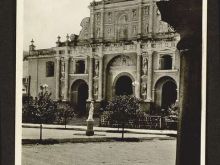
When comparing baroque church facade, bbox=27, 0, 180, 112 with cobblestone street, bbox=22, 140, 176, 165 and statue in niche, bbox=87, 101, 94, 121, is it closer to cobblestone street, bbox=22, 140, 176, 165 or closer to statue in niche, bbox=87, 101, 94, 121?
statue in niche, bbox=87, 101, 94, 121

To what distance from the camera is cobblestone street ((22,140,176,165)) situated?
72.8 inches

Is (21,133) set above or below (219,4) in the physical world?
below

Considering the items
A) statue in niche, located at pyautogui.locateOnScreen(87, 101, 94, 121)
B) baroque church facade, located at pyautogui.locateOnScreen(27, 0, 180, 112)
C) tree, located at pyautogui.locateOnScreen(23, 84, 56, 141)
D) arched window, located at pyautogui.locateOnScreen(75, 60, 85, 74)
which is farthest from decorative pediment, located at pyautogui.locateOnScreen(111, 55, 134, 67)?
tree, located at pyautogui.locateOnScreen(23, 84, 56, 141)

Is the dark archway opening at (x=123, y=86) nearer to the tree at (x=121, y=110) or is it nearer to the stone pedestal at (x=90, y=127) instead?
the tree at (x=121, y=110)

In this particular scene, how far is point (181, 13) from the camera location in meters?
1.76

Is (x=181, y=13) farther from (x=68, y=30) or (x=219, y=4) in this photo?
(x=68, y=30)

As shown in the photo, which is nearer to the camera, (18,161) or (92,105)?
(18,161)

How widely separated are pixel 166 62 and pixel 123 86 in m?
0.21

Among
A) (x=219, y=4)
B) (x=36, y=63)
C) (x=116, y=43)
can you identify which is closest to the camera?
(x=219, y=4)

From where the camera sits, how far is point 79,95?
82.0 inches

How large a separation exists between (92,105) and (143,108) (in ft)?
0.75

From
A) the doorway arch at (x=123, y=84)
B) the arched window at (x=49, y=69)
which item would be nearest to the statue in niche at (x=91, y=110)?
the doorway arch at (x=123, y=84)
